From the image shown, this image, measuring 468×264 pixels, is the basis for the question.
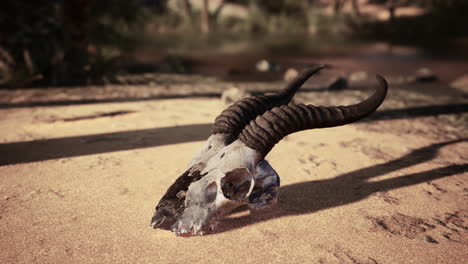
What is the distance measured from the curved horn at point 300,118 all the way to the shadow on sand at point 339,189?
0.75 m

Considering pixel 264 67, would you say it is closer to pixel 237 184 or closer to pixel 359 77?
pixel 359 77

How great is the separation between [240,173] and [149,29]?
2561 centimetres

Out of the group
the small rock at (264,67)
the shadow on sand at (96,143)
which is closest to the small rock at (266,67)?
the small rock at (264,67)

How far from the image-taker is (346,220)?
3361 mm

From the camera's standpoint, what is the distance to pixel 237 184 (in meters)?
3.15

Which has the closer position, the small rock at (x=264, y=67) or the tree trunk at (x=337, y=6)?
the small rock at (x=264, y=67)

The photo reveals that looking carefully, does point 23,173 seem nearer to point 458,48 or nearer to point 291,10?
point 458,48

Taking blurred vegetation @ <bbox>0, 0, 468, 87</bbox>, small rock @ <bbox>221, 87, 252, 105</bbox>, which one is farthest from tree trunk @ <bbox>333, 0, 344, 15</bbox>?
small rock @ <bbox>221, 87, 252, 105</bbox>

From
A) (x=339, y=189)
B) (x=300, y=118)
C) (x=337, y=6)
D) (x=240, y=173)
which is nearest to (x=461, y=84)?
(x=339, y=189)

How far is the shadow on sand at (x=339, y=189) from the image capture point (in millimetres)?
3410

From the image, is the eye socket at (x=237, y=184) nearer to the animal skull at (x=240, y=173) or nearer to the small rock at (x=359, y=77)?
the animal skull at (x=240, y=173)

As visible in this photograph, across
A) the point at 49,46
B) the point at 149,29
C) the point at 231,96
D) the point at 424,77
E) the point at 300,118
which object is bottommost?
the point at 149,29

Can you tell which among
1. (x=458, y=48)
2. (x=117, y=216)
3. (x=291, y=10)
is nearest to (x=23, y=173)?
(x=117, y=216)

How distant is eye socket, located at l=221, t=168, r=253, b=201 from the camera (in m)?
3.02
